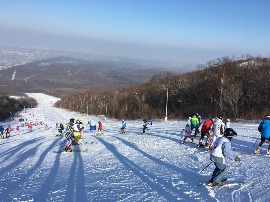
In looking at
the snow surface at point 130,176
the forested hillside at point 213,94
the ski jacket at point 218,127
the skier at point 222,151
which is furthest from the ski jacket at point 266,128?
the forested hillside at point 213,94

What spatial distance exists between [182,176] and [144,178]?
1.34 meters

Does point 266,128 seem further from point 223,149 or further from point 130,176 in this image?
point 130,176

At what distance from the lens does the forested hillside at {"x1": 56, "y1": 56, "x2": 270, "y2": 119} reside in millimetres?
47531

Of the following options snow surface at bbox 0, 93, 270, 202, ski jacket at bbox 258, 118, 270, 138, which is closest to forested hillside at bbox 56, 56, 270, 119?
ski jacket at bbox 258, 118, 270, 138

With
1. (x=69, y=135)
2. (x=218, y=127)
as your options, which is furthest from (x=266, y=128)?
(x=69, y=135)

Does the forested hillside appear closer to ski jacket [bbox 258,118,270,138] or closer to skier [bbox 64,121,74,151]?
ski jacket [bbox 258,118,270,138]

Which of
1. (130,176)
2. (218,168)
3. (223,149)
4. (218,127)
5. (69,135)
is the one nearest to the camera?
(223,149)

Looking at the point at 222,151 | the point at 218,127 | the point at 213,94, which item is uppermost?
the point at 213,94

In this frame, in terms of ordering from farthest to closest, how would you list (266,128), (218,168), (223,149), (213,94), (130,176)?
(213,94)
(266,128)
(130,176)
(218,168)
(223,149)

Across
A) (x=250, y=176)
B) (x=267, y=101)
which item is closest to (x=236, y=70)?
(x=267, y=101)

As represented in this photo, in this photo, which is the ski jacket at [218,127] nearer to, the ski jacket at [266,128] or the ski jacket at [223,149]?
the ski jacket at [266,128]

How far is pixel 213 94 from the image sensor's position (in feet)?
180

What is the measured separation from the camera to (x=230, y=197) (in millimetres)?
8727

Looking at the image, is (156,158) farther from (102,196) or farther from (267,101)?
(267,101)
